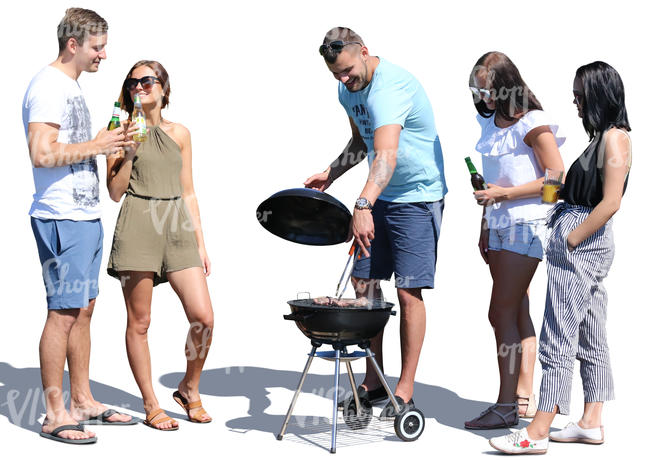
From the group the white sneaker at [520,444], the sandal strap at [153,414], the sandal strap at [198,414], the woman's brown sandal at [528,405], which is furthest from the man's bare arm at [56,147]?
the woman's brown sandal at [528,405]

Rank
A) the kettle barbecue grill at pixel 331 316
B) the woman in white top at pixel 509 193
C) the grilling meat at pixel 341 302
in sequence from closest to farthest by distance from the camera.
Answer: the kettle barbecue grill at pixel 331 316 → the grilling meat at pixel 341 302 → the woman in white top at pixel 509 193

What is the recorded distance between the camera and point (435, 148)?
7.04 meters

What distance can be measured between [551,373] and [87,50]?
10.8ft

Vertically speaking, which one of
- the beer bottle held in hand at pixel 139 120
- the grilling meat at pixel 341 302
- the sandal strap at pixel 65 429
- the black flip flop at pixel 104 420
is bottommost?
the black flip flop at pixel 104 420

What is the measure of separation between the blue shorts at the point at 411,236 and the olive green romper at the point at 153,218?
127 centimetres

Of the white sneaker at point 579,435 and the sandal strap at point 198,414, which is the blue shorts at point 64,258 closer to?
the sandal strap at point 198,414

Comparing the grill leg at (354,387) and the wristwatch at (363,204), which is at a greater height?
the wristwatch at (363,204)

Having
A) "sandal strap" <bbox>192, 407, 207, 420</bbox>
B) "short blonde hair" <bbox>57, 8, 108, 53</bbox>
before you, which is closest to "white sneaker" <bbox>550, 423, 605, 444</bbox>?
"sandal strap" <bbox>192, 407, 207, 420</bbox>

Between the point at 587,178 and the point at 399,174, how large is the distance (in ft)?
4.19

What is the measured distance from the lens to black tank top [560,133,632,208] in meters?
6.11

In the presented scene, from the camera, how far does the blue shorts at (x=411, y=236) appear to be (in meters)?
6.85

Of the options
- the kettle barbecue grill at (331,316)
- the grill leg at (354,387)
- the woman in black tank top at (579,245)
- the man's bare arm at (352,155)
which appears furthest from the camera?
the man's bare arm at (352,155)

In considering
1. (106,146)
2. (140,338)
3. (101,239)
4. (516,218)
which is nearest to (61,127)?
(106,146)

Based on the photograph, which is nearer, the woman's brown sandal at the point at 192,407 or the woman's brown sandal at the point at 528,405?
the woman's brown sandal at the point at 192,407
